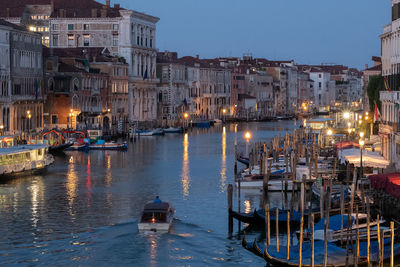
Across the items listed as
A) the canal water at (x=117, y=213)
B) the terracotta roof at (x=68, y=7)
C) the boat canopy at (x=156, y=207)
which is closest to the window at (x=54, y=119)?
the canal water at (x=117, y=213)

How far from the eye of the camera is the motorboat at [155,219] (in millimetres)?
21391

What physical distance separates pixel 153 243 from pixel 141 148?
1149 inches

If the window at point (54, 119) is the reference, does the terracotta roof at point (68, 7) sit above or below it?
above

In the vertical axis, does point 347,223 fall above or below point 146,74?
below

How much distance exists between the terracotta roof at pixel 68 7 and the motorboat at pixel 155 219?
48.4 m

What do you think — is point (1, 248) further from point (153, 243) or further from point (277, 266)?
point (277, 266)

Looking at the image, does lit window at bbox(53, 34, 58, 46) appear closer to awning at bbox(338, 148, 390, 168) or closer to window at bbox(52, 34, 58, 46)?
window at bbox(52, 34, 58, 46)

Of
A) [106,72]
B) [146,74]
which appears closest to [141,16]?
[146,74]

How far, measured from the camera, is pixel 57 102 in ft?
177

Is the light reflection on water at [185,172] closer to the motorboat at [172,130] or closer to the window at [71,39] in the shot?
the motorboat at [172,130]

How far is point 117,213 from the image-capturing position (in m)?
25.1

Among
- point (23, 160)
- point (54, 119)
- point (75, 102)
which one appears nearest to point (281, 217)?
point (23, 160)

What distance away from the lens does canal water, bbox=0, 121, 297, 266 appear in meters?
19.8

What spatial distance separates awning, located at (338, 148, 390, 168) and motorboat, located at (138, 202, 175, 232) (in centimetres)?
730
